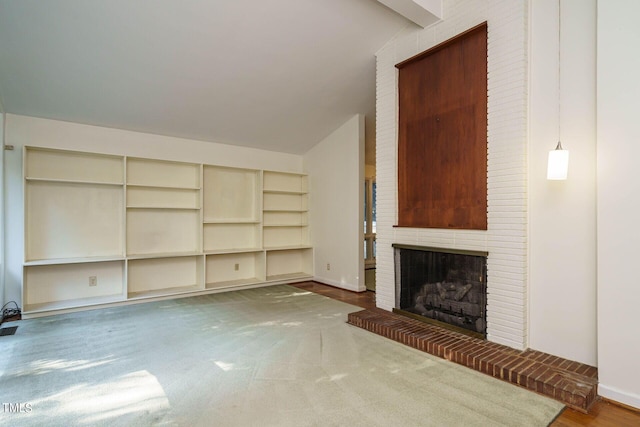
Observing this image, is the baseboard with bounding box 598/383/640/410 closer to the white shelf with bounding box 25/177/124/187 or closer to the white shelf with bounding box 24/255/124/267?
the white shelf with bounding box 24/255/124/267

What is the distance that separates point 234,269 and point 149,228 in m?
1.62

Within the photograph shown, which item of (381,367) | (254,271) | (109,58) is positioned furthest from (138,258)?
(381,367)

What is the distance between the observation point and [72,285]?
15.1 ft

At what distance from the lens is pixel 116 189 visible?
4.92 m

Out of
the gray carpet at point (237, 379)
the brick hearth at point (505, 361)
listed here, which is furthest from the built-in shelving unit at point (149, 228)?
the brick hearth at point (505, 361)

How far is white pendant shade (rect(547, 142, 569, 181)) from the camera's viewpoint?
2.60 meters

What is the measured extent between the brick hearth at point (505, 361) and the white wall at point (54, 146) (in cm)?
392

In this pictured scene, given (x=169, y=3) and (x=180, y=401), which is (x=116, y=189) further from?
(x=180, y=401)

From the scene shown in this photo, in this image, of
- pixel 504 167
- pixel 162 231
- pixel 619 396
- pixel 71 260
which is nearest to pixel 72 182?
pixel 71 260

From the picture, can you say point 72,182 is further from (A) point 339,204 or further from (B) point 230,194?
(A) point 339,204

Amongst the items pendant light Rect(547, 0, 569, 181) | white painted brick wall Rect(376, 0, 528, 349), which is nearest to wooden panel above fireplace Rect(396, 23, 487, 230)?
white painted brick wall Rect(376, 0, 528, 349)

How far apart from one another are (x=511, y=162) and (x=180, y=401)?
327 cm

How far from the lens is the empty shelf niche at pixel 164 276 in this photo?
16.6 feet

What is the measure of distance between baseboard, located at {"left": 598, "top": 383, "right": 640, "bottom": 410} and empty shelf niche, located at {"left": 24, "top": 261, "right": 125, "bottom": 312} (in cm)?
532
